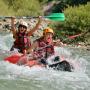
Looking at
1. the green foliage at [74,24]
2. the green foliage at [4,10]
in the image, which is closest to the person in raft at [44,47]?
the green foliage at [74,24]

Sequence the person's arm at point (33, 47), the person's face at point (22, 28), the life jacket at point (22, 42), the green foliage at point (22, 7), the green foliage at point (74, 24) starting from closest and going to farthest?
1. the person's arm at point (33, 47)
2. the person's face at point (22, 28)
3. the life jacket at point (22, 42)
4. the green foliage at point (74, 24)
5. the green foliage at point (22, 7)

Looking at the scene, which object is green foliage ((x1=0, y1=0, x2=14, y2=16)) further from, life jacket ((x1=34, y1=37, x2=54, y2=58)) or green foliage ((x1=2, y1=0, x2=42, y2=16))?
life jacket ((x1=34, y1=37, x2=54, y2=58))

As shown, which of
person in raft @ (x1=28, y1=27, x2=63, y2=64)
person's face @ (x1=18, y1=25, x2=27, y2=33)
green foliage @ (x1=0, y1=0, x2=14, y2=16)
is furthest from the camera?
green foliage @ (x1=0, y1=0, x2=14, y2=16)

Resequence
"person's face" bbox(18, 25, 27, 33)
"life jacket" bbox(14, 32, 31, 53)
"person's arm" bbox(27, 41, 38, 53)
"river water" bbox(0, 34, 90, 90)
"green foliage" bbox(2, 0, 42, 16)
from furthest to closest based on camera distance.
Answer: "green foliage" bbox(2, 0, 42, 16) < "life jacket" bbox(14, 32, 31, 53) < "person's face" bbox(18, 25, 27, 33) < "person's arm" bbox(27, 41, 38, 53) < "river water" bbox(0, 34, 90, 90)

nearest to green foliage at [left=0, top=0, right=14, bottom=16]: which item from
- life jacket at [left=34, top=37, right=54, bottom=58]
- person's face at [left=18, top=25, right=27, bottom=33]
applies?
person's face at [left=18, top=25, right=27, bottom=33]

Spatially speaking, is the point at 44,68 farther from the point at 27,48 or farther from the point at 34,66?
the point at 27,48

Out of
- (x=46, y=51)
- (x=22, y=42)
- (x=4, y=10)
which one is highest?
(x=4, y=10)

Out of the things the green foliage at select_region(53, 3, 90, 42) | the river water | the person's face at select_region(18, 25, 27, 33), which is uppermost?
the green foliage at select_region(53, 3, 90, 42)

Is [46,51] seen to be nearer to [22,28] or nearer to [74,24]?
[22,28]

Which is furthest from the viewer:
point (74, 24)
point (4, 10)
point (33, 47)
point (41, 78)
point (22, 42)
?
point (4, 10)

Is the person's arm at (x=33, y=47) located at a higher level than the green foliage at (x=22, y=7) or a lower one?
lower

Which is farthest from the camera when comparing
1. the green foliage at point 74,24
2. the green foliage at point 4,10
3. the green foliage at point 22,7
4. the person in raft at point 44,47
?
the green foliage at point 22,7

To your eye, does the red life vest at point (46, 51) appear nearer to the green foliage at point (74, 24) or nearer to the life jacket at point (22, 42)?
the life jacket at point (22, 42)

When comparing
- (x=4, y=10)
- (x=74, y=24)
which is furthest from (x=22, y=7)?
(x=74, y=24)
